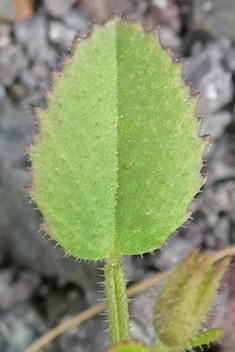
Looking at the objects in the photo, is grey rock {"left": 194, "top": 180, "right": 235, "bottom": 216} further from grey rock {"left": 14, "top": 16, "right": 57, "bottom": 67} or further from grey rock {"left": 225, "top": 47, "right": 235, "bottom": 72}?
grey rock {"left": 14, "top": 16, "right": 57, "bottom": 67}

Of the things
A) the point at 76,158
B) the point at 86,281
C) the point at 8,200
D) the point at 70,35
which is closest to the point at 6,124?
the point at 8,200

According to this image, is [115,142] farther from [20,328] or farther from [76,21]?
[76,21]

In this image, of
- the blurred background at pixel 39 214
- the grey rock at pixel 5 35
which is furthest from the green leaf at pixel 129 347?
the grey rock at pixel 5 35

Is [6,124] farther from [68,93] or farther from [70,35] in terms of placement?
[68,93]

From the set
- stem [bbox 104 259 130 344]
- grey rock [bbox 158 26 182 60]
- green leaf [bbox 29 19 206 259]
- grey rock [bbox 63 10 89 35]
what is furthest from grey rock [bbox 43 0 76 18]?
stem [bbox 104 259 130 344]

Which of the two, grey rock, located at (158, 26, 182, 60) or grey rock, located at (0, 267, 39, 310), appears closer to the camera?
grey rock, located at (0, 267, 39, 310)

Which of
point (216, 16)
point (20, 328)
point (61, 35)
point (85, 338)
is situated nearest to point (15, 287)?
point (20, 328)
